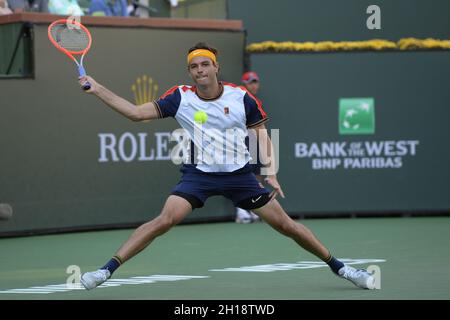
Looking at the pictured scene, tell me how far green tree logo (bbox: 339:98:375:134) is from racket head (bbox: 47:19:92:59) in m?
7.46

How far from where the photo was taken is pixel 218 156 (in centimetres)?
877

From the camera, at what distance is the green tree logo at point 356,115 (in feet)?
53.1

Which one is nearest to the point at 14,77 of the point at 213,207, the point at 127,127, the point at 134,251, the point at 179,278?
the point at 127,127

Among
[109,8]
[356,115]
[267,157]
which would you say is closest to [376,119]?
[356,115]

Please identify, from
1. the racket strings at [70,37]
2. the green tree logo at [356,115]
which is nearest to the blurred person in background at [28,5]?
the green tree logo at [356,115]

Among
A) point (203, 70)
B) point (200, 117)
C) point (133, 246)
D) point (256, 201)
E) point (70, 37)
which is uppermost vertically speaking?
point (70, 37)

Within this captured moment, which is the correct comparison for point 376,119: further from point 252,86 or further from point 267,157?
point 267,157

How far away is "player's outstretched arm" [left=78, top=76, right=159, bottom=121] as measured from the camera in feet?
26.2

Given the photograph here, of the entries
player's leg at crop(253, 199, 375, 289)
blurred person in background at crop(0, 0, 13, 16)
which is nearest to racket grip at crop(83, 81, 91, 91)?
player's leg at crop(253, 199, 375, 289)

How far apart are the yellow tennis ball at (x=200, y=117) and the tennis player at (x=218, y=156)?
0.03 metres

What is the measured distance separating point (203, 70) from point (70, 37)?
134 centimetres

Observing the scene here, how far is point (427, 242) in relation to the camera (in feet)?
41.5

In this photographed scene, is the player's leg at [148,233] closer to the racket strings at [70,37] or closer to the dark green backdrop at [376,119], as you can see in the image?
the racket strings at [70,37]

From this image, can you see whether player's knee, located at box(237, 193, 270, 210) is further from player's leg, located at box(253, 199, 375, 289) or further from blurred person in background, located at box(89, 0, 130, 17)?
blurred person in background, located at box(89, 0, 130, 17)
